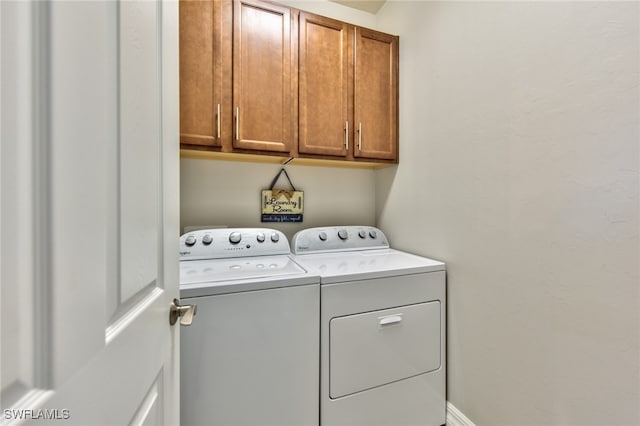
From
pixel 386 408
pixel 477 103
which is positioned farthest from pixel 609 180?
pixel 386 408

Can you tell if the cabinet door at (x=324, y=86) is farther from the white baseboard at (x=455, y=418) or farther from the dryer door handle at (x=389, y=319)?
the white baseboard at (x=455, y=418)

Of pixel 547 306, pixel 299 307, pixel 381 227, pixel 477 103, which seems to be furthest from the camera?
pixel 381 227

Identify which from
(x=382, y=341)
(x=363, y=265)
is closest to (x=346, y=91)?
(x=363, y=265)

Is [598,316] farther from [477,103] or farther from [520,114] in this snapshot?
[477,103]

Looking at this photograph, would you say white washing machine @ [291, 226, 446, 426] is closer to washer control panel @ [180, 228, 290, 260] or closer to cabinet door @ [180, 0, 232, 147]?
washer control panel @ [180, 228, 290, 260]

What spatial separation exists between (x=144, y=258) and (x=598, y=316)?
1.33 m

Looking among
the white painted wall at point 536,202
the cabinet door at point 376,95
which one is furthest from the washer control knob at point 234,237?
the white painted wall at point 536,202

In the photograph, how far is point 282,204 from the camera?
186 centimetres

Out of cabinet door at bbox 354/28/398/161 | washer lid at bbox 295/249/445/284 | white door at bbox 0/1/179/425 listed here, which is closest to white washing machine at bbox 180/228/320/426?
washer lid at bbox 295/249/445/284

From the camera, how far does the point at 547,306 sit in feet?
3.22

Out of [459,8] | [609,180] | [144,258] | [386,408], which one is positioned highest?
[459,8]

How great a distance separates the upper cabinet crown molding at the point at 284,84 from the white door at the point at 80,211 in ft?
2.52

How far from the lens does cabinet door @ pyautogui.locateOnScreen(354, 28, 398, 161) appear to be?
1666 mm

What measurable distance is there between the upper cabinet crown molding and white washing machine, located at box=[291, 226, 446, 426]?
2.44ft
